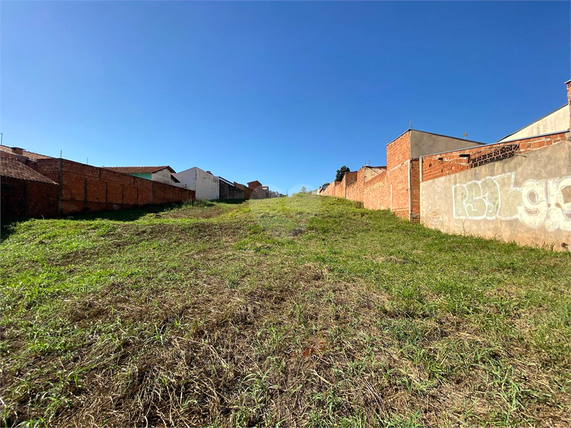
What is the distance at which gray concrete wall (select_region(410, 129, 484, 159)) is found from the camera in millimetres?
8711

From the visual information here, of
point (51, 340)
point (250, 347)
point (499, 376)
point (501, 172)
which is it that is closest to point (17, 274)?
point (51, 340)

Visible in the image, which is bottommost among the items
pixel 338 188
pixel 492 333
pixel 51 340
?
pixel 51 340

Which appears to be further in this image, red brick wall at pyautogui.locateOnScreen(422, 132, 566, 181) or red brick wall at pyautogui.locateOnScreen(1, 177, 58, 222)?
red brick wall at pyautogui.locateOnScreen(1, 177, 58, 222)

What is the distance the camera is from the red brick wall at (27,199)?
28.2 ft

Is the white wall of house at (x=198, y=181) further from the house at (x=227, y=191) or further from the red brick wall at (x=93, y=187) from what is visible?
the red brick wall at (x=93, y=187)

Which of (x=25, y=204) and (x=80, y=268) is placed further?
(x=25, y=204)

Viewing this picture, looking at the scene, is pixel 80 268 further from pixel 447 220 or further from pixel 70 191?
pixel 70 191

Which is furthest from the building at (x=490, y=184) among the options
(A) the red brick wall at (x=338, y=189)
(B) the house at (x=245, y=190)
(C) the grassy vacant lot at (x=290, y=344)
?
(B) the house at (x=245, y=190)

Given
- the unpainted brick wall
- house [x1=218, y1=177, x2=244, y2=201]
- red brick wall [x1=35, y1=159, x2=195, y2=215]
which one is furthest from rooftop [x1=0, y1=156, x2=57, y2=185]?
house [x1=218, y1=177, x2=244, y2=201]

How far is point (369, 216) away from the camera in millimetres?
9797

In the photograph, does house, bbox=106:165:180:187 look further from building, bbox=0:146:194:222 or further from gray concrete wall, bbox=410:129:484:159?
gray concrete wall, bbox=410:129:484:159

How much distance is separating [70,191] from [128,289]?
1182 centimetres

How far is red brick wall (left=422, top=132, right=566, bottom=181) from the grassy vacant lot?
2836mm

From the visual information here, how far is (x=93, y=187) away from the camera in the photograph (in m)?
12.3
